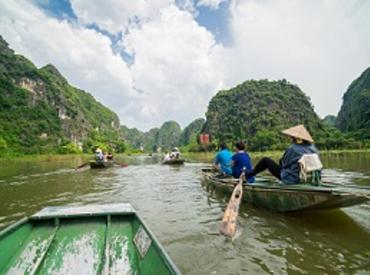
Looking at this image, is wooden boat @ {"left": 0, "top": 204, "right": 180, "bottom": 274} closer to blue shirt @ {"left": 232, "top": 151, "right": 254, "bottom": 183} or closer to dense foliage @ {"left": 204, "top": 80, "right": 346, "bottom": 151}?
blue shirt @ {"left": 232, "top": 151, "right": 254, "bottom": 183}

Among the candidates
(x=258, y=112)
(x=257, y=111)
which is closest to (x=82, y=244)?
(x=258, y=112)

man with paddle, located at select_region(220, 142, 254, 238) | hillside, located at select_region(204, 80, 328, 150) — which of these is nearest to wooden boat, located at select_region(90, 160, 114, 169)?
man with paddle, located at select_region(220, 142, 254, 238)

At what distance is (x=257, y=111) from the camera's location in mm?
79500

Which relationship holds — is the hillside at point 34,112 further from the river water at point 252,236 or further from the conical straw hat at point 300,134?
the conical straw hat at point 300,134

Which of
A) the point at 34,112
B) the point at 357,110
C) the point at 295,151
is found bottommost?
the point at 295,151

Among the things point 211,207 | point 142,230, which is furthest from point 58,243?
point 211,207

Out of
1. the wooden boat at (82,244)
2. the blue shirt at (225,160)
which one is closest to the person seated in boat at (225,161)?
the blue shirt at (225,160)

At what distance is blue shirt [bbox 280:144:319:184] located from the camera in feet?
16.9

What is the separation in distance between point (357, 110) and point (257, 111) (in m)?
Result: 23.7

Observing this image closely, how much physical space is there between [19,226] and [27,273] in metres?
0.63

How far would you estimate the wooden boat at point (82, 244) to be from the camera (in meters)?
2.65

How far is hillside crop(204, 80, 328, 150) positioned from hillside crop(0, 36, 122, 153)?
39.2 metres

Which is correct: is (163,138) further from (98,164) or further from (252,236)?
(252,236)

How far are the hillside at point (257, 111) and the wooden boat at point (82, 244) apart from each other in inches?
2567
